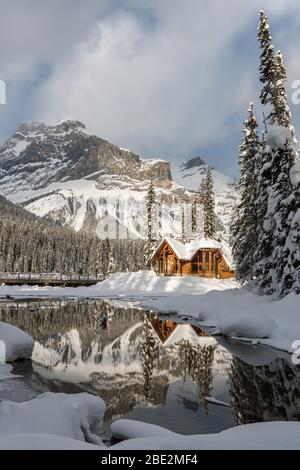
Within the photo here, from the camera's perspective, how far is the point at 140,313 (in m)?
32.4

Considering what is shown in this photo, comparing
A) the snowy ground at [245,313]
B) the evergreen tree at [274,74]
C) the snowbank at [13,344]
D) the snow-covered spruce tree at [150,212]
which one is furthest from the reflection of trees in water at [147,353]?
the snow-covered spruce tree at [150,212]

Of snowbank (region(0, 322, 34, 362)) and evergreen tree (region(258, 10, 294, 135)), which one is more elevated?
evergreen tree (region(258, 10, 294, 135))

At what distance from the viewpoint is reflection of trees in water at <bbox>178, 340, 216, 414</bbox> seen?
12.3 m

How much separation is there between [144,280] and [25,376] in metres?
49.7

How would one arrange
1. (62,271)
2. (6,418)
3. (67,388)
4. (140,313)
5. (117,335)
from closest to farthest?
(6,418) → (67,388) → (117,335) → (140,313) → (62,271)

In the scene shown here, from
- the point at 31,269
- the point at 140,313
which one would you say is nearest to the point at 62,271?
the point at 31,269

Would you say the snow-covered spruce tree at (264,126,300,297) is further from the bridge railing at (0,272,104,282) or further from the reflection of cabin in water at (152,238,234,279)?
the bridge railing at (0,272,104,282)

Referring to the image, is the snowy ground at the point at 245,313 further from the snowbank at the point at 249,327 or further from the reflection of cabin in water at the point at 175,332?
the reflection of cabin in water at the point at 175,332

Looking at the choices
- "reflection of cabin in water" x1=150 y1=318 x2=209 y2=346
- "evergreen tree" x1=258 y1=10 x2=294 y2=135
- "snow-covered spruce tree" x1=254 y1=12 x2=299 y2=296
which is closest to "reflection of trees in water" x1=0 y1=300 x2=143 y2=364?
"reflection of cabin in water" x1=150 y1=318 x2=209 y2=346

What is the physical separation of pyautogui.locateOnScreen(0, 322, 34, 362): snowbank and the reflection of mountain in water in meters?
0.57

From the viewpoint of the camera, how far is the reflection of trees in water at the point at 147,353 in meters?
12.7

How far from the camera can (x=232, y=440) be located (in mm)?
6988

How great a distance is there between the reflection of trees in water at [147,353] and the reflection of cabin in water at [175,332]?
44 centimetres

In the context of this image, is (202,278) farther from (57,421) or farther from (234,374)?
(57,421)
